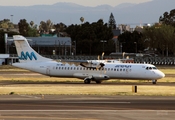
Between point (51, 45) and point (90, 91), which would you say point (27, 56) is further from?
point (51, 45)

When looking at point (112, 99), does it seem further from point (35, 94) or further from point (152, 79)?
point (152, 79)

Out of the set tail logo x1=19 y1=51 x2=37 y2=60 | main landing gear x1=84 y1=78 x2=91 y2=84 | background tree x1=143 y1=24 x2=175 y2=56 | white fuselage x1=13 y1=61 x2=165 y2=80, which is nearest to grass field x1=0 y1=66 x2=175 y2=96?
white fuselage x1=13 y1=61 x2=165 y2=80

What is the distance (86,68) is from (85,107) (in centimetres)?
2873

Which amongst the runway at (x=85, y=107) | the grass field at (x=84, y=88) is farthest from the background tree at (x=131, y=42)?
the runway at (x=85, y=107)

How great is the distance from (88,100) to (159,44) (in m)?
107

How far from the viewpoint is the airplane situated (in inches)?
2235

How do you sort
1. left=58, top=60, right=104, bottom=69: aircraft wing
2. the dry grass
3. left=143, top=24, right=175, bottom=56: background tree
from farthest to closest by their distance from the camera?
left=143, top=24, right=175, bottom=56: background tree
left=58, top=60, right=104, bottom=69: aircraft wing
the dry grass

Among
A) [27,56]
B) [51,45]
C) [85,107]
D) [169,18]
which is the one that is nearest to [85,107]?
[85,107]

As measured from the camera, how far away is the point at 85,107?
102ft

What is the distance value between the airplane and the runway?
18344 mm

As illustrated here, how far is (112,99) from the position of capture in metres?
36.4

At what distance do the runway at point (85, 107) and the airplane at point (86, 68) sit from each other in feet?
60.2

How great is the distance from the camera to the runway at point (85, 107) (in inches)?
1066

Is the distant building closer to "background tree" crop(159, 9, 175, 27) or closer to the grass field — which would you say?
"background tree" crop(159, 9, 175, 27)
